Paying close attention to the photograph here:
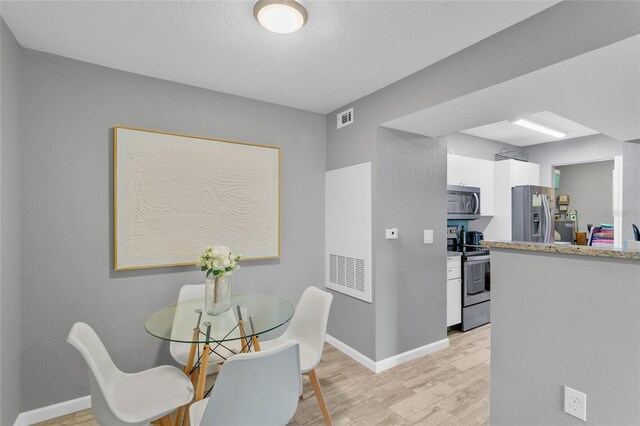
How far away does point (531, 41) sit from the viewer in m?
1.73

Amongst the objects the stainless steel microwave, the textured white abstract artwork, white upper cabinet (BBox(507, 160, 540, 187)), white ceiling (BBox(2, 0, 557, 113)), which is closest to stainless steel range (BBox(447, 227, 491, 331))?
the stainless steel microwave

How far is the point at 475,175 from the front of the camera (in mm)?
4387

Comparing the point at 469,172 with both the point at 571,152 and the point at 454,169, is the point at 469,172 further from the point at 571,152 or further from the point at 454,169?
the point at 571,152

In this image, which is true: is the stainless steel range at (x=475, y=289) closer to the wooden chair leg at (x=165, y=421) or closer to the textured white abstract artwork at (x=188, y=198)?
the textured white abstract artwork at (x=188, y=198)

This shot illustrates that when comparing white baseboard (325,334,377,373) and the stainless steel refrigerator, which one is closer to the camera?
white baseboard (325,334,377,373)

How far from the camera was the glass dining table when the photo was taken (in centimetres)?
180

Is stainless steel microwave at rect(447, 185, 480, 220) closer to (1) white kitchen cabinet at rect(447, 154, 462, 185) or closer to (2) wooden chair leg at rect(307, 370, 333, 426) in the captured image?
(1) white kitchen cabinet at rect(447, 154, 462, 185)

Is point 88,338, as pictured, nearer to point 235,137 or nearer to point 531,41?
point 235,137

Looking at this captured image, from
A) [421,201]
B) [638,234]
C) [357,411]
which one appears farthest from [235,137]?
[638,234]

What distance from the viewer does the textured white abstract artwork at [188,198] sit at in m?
2.40

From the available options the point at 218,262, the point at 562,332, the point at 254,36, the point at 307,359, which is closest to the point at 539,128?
the point at 562,332

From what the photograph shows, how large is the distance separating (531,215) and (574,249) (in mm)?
Answer: 3456

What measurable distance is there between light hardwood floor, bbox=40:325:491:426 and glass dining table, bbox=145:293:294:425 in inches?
28.7

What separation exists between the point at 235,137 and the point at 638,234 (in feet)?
10.3
